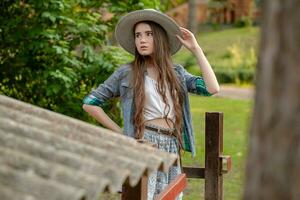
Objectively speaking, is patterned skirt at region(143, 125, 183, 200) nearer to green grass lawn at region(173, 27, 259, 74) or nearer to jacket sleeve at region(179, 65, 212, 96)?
jacket sleeve at region(179, 65, 212, 96)

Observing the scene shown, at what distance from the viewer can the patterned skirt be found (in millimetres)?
5137

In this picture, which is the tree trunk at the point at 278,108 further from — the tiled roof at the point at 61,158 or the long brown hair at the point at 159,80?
the long brown hair at the point at 159,80

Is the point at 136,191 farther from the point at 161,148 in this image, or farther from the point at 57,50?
the point at 57,50

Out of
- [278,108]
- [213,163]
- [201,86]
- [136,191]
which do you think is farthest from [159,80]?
[278,108]

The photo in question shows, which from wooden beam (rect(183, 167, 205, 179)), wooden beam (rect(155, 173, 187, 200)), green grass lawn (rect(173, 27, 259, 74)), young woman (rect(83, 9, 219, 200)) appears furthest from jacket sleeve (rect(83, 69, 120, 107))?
green grass lawn (rect(173, 27, 259, 74))

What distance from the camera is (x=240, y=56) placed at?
27.6 m

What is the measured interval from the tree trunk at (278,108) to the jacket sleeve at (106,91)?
307 centimetres

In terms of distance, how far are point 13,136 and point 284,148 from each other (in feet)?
3.73

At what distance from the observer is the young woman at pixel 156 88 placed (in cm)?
520

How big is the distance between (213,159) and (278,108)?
3790 millimetres

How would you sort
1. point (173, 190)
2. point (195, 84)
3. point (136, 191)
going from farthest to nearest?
point (195, 84)
point (173, 190)
point (136, 191)

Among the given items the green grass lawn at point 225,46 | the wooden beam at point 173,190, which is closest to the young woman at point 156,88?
the wooden beam at point 173,190

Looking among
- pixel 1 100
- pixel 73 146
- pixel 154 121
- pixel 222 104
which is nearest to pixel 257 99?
pixel 73 146

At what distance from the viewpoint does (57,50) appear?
24.2ft
